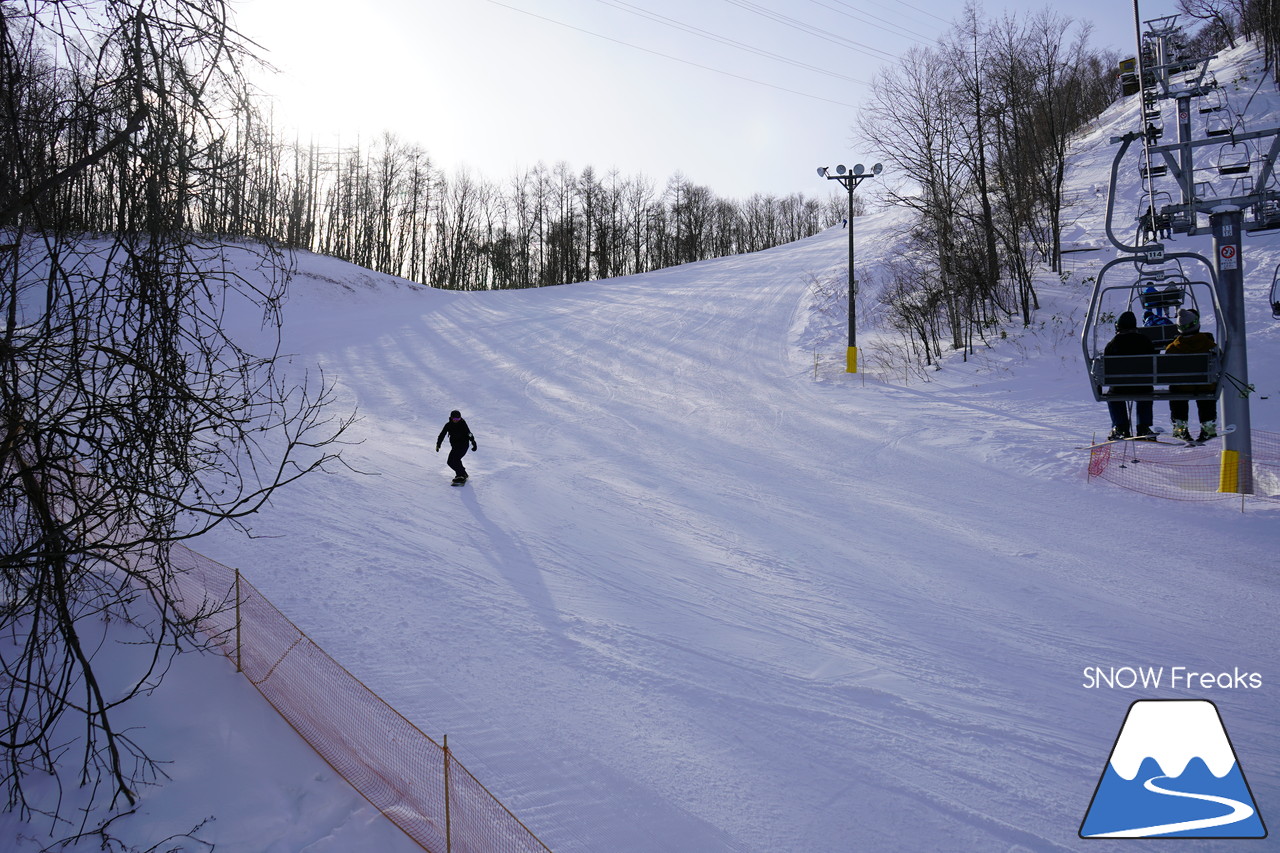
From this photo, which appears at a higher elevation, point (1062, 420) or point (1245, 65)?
point (1245, 65)

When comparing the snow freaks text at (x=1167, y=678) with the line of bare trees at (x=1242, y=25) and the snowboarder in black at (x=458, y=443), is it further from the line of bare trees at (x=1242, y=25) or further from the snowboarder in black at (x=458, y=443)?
the line of bare trees at (x=1242, y=25)

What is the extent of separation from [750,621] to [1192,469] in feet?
28.2

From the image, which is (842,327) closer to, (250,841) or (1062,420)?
(1062,420)

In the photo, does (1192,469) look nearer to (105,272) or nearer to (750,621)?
(750,621)

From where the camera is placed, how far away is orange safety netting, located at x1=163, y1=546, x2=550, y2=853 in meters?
4.63

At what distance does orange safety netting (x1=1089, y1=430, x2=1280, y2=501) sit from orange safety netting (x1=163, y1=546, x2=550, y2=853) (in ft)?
35.3

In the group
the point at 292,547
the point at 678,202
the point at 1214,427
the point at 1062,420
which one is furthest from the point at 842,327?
the point at 678,202

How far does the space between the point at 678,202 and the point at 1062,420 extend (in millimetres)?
68380

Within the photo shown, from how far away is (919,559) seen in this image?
29.2 ft

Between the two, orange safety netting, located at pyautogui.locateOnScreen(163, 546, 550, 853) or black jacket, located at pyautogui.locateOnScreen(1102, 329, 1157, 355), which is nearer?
orange safety netting, located at pyautogui.locateOnScreen(163, 546, 550, 853)

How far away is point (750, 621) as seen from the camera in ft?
24.7

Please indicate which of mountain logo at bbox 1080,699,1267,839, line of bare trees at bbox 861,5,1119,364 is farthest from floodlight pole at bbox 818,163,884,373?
mountain logo at bbox 1080,699,1267,839

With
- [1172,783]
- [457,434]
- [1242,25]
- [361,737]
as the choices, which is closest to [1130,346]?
[1172,783]

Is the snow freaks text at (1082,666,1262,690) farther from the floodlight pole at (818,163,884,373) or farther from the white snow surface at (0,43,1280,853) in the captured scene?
the floodlight pole at (818,163,884,373)
